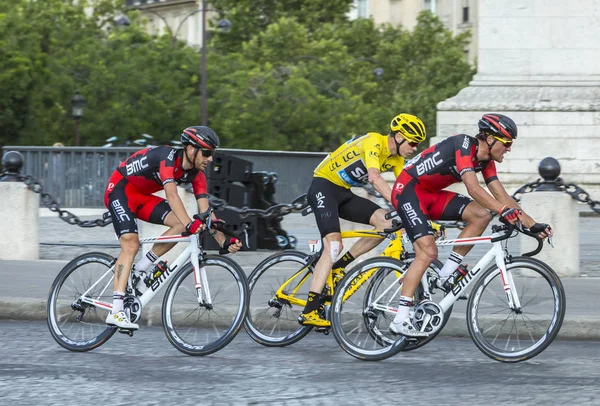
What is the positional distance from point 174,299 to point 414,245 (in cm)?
162

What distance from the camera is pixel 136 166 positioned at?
9.56 meters

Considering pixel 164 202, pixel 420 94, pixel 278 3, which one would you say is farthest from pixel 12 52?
pixel 164 202

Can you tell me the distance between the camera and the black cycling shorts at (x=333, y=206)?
31.7 feet

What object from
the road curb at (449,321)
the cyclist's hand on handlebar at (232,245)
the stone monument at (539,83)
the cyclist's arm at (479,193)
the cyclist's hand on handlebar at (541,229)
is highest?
the stone monument at (539,83)

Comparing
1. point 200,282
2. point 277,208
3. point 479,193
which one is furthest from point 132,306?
point 277,208

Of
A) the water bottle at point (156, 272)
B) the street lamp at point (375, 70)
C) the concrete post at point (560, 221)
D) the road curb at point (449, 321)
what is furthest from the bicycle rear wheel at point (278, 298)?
the street lamp at point (375, 70)

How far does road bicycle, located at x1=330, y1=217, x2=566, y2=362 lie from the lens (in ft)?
28.6

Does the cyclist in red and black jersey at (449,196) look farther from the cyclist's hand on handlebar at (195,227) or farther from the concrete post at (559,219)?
the concrete post at (559,219)

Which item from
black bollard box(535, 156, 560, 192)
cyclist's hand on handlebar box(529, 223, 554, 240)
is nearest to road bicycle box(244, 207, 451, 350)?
cyclist's hand on handlebar box(529, 223, 554, 240)

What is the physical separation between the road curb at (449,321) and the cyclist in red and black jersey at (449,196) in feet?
3.97

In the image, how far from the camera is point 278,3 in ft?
258

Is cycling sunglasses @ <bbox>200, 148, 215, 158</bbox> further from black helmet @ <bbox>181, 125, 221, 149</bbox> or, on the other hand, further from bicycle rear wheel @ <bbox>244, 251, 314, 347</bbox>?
bicycle rear wheel @ <bbox>244, 251, 314, 347</bbox>

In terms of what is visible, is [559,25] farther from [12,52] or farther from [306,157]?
[12,52]

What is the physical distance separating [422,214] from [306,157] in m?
18.6
